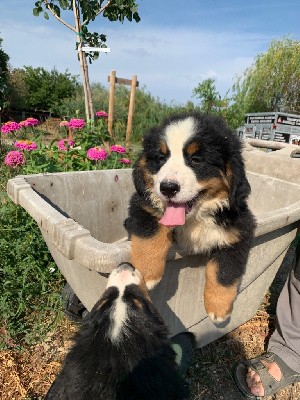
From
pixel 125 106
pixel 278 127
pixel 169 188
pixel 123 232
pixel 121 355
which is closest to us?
pixel 121 355

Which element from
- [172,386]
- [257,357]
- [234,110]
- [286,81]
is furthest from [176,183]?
[286,81]

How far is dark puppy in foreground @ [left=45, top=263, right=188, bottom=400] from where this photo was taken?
112 cm

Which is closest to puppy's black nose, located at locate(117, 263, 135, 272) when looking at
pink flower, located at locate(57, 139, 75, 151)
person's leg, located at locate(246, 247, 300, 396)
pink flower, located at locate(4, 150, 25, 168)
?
person's leg, located at locate(246, 247, 300, 396)

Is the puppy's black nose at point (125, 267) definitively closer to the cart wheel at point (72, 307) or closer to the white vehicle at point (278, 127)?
the cart wheel at point (72, 307)

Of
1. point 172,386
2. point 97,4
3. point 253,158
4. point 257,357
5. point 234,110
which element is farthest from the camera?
point 234,110

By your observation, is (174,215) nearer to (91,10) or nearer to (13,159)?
(13,159)

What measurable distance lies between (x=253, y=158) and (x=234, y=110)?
11284 millimetres

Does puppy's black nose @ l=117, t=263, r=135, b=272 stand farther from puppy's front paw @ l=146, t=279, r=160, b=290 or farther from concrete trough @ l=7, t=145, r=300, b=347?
puppy's front paw @ l=146, t=279, r=160, b=290

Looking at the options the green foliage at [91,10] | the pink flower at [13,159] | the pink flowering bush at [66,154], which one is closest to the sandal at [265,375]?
the pink flowering bush at [66,154]

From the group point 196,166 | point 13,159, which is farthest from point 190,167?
point 13,159

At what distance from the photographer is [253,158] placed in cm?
308

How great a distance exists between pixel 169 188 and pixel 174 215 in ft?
0.53

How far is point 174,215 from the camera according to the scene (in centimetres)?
160

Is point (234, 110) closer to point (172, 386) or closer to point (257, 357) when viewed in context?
point (257, 357)
